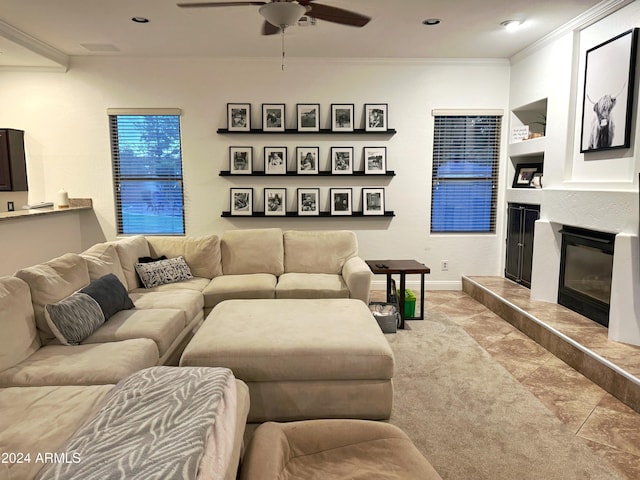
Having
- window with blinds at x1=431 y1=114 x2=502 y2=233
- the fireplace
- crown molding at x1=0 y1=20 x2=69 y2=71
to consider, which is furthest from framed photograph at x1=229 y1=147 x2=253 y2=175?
the fireplace

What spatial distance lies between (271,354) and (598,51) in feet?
12.0

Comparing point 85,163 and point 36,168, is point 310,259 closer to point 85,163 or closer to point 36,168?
point 85,163

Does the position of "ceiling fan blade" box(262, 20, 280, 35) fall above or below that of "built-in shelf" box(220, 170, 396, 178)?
above

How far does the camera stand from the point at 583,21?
12.5ft

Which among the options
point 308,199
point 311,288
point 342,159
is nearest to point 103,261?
point 311,288

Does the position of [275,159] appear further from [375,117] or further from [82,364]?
[82,364]

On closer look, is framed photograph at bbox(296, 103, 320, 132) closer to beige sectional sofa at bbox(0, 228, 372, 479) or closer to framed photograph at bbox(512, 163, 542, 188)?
beige sectional sofa at bbox(0, 228, 372, 479)

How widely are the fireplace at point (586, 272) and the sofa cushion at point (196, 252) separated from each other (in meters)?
3.38

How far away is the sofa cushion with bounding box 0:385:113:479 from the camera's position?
1425mm

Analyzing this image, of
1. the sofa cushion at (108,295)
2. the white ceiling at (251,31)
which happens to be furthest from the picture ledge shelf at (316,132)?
the sofa cushion at (108,295)

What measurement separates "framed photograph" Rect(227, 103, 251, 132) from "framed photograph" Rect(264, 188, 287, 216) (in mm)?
808

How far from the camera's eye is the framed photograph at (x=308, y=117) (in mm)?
5238

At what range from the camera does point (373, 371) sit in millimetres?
2340

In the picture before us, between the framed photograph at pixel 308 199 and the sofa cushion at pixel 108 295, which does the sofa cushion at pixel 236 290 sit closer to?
the sofa cushion at pixel 108 295
